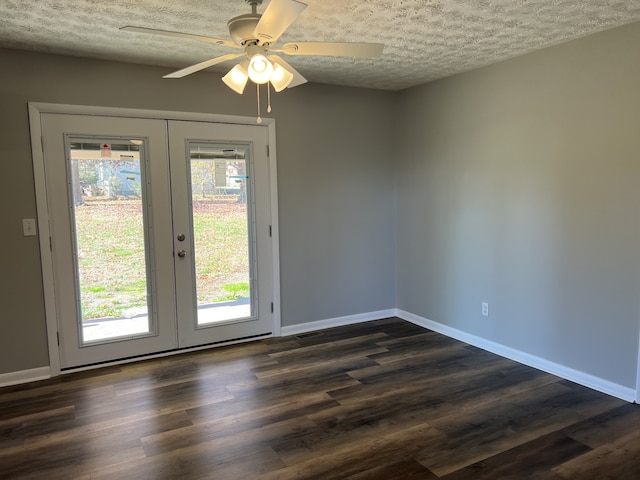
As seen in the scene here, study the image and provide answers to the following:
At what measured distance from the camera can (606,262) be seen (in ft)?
9.85

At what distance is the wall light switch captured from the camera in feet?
10.7

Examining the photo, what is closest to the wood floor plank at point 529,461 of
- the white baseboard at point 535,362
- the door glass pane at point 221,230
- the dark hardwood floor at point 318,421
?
the dark hardwood floor at point 318,421

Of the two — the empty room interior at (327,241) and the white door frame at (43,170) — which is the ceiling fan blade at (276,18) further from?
the white door frame at (43,170)

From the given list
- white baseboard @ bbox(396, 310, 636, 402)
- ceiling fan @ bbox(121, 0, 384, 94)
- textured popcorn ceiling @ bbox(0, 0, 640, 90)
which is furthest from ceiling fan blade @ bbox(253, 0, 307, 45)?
white baseboard @ bbox(396, 310, 636, 402)

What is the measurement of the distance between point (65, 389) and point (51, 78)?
224cm

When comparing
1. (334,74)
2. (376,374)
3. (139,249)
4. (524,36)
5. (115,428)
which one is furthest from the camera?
(334,74)

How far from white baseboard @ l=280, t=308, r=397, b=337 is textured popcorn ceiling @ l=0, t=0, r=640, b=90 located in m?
2.40

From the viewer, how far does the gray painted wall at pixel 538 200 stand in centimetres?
291

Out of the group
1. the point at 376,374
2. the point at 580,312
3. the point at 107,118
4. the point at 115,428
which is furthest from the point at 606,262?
the point at 107,118

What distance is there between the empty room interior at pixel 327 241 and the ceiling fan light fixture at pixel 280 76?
0.18ft

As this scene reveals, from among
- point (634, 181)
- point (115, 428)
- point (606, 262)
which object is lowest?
point (115, 428)

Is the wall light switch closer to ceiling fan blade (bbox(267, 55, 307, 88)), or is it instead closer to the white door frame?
the white door frame

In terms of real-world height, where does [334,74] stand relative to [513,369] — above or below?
above

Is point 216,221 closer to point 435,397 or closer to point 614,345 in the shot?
point 435,397
